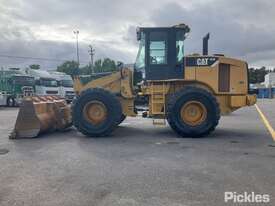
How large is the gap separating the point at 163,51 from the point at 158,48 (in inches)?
7.2

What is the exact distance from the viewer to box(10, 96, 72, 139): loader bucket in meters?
11.7

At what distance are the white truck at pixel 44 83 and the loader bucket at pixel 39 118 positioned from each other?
75.9 ft

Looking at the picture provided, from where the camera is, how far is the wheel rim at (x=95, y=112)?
1194 centimetres

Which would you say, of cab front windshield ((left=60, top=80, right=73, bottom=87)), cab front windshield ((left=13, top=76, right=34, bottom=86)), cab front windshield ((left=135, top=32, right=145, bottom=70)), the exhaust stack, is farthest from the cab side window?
cab front windshield ((left=60, top=80, right=73, bottom=87))

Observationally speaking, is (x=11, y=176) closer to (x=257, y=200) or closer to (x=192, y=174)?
(x=192, y=174)

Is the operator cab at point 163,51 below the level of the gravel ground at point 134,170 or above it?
above

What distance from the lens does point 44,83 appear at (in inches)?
1448

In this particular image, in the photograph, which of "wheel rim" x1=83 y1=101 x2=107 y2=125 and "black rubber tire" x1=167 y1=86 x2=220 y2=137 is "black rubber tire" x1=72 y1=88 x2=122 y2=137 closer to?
"wheel rim" x1=83 y1=101 x2=107 y2=125

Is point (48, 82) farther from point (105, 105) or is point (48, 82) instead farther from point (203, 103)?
point (203, 103)

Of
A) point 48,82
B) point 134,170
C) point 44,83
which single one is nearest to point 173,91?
point 134,170

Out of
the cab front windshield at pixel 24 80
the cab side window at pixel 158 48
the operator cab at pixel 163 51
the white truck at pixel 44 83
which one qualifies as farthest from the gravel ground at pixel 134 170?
the white truck at pixel 44 83

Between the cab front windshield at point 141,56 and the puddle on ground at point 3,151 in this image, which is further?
the cab front windshield at point 141,56

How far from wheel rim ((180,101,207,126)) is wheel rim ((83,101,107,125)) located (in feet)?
7.72

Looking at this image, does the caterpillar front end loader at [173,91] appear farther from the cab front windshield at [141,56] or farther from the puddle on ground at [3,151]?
the puddle on ground at [3,151]
